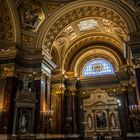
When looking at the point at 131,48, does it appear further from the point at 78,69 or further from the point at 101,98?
the point at 78,69

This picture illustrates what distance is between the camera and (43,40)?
576 inches

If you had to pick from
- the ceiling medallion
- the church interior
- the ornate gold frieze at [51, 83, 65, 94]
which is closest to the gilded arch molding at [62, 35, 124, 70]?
the church interior

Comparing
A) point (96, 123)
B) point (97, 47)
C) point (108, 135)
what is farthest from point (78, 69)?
point (108, 135)

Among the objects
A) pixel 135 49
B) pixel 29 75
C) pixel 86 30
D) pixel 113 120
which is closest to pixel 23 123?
pixel 29 75

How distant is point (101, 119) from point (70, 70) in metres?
5.88

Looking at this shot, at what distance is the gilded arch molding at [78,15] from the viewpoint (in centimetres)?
1355

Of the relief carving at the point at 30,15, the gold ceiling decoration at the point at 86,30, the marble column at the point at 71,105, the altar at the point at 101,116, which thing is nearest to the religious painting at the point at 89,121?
the altar at the point at 101,116

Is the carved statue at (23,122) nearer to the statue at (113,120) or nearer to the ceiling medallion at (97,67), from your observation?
the statue at (113,120)

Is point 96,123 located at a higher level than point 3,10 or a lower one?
lower

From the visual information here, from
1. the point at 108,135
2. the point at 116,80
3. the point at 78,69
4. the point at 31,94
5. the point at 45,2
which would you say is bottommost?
the point at 108,135

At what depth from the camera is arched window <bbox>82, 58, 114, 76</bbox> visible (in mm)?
20234

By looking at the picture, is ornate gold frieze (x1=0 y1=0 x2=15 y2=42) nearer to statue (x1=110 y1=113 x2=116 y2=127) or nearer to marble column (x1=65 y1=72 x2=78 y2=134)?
marble column (x1=65 y1=72 x2=78 y2=134)

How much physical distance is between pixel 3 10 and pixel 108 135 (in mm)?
13519

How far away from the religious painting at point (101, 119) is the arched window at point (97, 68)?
4264 mm
